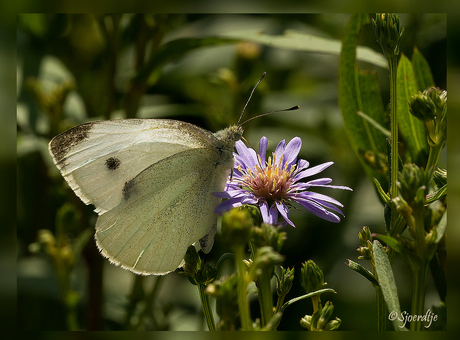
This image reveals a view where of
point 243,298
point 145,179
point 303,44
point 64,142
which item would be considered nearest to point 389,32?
point 303,44

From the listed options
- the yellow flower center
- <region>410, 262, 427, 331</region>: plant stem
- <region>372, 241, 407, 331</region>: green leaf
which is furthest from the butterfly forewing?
<region>410, 262, 427, 331</region>: plant stem

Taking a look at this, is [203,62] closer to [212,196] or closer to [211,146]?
[211,146]

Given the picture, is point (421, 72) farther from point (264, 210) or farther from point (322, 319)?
point (322, 319)

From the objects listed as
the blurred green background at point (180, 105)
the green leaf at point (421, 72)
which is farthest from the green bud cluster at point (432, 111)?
the blurred green background at point (180, 105)

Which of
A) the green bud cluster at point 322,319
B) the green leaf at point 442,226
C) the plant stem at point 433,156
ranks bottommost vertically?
the green bud cluster at point 322,319

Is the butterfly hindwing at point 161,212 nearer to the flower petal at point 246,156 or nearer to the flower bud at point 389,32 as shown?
the flower petal at point 246,156
